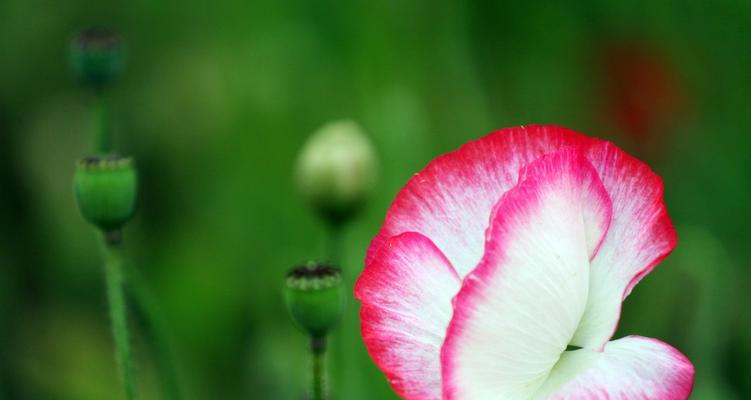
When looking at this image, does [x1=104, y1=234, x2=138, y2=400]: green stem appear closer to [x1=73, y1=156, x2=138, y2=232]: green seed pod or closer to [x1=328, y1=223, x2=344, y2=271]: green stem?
[x1=73, y1=156, x2=138, y2=232]: green seed pod

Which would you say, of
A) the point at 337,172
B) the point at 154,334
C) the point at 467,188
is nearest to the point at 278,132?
the point at 337,172

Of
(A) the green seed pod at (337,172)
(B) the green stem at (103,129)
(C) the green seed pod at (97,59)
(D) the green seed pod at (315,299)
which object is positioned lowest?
(D) the green seed pod at (315,299)

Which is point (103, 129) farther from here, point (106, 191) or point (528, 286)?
point (528, 286)

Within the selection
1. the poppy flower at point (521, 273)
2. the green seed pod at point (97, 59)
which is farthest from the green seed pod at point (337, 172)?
the poppy flower at point (521, 273)

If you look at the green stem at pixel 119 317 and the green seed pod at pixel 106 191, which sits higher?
the green seed pod at pixel 106 191

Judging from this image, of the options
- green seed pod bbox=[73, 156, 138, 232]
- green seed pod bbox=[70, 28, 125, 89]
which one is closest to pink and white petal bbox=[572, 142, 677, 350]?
green seed pod bbox=[73, 156, 138, 232]

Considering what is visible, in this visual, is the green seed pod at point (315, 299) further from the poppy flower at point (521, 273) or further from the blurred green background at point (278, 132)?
the blurred green background at point (278, 132)

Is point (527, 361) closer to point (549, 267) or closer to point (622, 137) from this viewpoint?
point (549, 267)
